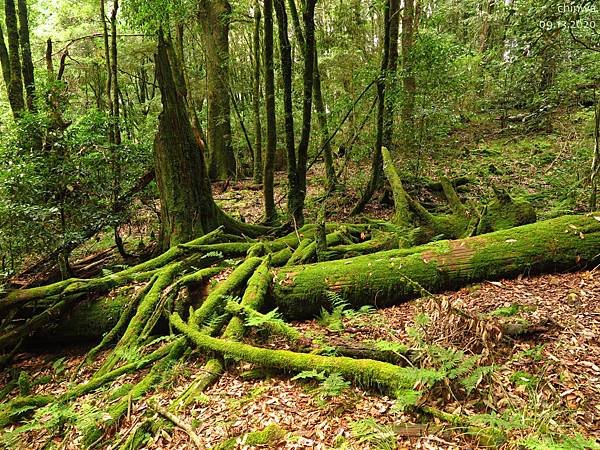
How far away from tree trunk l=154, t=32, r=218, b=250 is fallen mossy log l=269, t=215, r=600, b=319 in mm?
2861

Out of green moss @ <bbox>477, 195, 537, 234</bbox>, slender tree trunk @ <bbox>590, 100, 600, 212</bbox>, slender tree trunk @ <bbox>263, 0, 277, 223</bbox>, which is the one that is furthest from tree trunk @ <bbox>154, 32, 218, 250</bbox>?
slender tree trunk @ <bbox>590, 100, 600, 212</bbox>

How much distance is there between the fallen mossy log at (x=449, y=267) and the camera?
5.62m

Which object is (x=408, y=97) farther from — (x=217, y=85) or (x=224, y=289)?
(x=217, y=85)

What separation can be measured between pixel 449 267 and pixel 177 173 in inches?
207

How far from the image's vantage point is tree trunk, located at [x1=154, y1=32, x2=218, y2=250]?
25.3 feet

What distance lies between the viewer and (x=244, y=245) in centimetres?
758

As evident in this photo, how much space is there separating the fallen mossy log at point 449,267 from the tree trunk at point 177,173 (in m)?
2.86

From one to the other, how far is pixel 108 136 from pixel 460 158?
1223 centimetres

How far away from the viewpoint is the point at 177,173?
25.6ft

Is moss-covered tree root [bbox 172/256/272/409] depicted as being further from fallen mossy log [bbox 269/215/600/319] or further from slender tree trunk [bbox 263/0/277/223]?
slender tree trunk [bbox 263/0/277/223]

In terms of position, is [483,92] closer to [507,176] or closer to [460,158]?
[460,158]

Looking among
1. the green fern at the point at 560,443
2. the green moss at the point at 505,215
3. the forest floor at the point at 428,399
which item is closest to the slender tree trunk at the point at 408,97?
the green moss at the point at 505,215

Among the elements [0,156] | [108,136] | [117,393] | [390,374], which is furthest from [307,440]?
[108,136]

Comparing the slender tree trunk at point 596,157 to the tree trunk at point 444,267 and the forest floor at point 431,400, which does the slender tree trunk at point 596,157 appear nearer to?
the tree trunk at point 444,267
